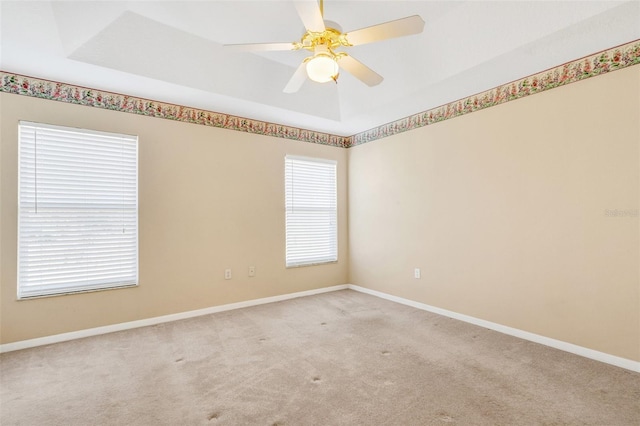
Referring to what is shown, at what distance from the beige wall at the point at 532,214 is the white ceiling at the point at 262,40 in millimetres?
486

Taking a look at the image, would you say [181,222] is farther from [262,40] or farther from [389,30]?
[389,30]

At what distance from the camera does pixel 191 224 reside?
3740mm

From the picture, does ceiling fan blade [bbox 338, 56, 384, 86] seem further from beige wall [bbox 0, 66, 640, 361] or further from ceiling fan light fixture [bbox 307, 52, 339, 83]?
beige wall [bbox 0, 66, 640, 361]

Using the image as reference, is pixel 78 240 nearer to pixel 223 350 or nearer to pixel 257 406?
pixel 223 350

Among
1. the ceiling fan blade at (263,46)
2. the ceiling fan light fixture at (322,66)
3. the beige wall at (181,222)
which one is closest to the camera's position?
the ceiling fan light fixture at (322,66)

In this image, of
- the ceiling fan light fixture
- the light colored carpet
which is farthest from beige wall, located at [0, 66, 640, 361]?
the ceiling fan light fixture

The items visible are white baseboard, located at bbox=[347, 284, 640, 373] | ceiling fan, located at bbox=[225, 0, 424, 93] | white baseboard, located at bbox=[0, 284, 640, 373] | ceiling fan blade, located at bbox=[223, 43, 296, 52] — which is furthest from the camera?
white baseboard, located at bbox=[0, 284, 640, 373]

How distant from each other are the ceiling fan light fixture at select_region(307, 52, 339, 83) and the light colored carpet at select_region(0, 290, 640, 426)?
7.16 ft

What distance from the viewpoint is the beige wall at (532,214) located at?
2.48m

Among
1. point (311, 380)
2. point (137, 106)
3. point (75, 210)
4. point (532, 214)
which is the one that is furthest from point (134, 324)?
point (532, 214)

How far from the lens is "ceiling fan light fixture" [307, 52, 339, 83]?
1996 millimetres

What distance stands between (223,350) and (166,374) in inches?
20.5

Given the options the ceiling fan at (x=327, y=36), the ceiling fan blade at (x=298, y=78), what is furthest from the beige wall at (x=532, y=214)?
the ceiling fan blade at (x=298, y=78)

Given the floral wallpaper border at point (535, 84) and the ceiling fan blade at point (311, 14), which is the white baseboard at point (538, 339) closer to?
the floral wallpaper border at point (535, 84)
